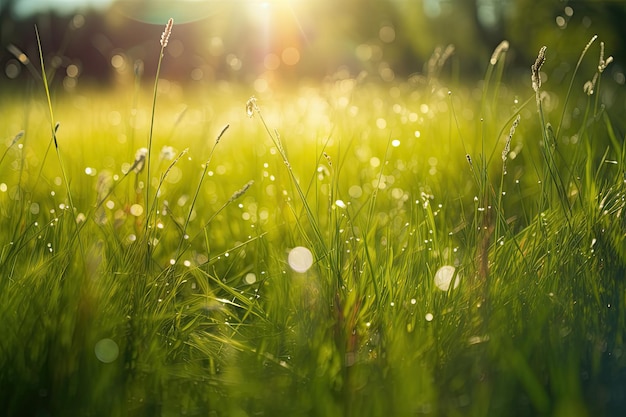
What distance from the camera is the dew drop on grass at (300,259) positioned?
51.3 inches

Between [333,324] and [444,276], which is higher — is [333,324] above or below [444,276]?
below

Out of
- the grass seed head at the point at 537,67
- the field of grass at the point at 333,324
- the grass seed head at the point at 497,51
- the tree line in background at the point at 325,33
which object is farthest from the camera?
the tree line in background at the point at 325,33

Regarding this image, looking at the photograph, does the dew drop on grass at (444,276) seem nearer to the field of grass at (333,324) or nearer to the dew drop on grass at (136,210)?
the field of grass at (333,324)

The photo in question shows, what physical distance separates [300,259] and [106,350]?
0.44 m

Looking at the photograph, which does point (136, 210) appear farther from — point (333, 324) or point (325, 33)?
point (325, 33)

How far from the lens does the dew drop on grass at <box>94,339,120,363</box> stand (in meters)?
1.05

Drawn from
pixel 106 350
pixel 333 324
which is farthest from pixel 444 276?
pixel 106 350

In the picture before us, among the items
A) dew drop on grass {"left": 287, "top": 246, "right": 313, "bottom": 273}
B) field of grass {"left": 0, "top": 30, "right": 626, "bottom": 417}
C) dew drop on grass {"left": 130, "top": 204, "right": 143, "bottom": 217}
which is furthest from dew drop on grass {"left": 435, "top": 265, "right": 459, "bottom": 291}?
dew drop on grass {"left": 130, "top": 204, "right": 143, "bottom": 217}

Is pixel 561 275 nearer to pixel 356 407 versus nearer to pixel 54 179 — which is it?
pixel 356 407

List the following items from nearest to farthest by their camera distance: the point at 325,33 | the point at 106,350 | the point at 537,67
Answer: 1. the point at 106,350
2. the point at 537,67
3. the point at 325,33

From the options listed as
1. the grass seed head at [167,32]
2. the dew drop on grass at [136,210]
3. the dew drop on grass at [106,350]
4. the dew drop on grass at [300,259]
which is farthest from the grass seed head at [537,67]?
the dew drop on grass at [136,210]

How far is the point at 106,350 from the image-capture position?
→ 106cm

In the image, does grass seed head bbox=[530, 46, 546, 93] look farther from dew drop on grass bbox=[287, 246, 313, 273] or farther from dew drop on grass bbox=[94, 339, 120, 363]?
dew drop on grass bbox=[94, 339, 120, 363]

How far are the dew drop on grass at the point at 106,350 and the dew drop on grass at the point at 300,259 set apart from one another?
1.26 feet
